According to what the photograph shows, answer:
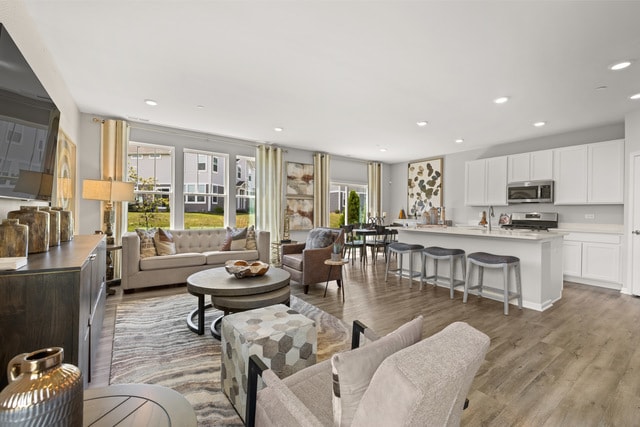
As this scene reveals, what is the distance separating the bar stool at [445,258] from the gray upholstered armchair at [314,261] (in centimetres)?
133

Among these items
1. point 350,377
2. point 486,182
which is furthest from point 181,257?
point 486,182

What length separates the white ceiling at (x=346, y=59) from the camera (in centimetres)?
220

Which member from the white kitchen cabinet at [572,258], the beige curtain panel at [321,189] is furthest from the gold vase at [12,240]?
the white kitchen cabinet at [572,258]

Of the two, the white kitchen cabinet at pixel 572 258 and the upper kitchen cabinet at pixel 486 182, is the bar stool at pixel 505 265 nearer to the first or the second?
the white kitchen cabinet at pixel 572 258

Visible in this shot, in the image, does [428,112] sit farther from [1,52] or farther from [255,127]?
[1,52]

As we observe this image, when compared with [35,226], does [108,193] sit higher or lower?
higher

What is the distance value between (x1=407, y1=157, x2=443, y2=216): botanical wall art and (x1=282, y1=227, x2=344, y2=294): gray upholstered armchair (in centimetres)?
420

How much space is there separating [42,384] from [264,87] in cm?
342

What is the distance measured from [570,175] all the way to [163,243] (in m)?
7.01

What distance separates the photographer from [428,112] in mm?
4328

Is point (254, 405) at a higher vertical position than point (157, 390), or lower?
lower

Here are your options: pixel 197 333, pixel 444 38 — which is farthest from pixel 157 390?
pixel 444 38

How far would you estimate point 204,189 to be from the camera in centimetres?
577

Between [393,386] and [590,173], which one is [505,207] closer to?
[590,173]
